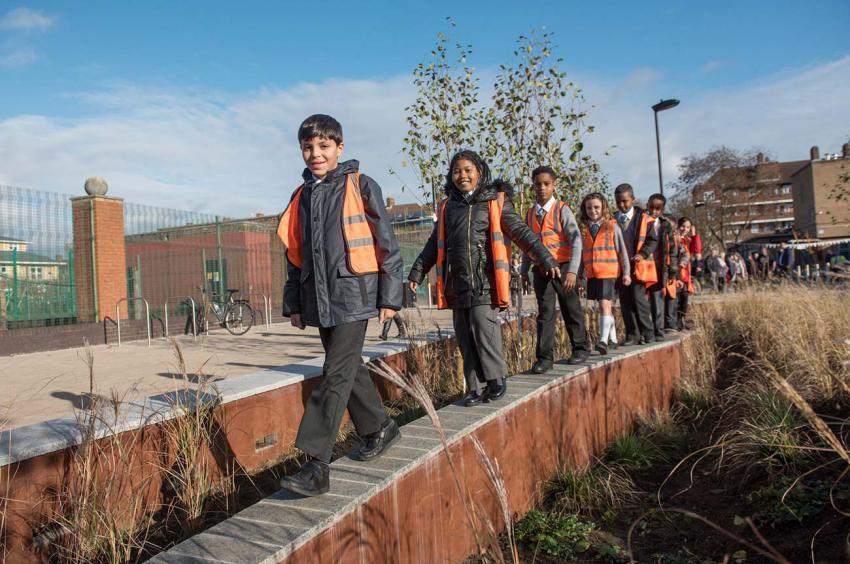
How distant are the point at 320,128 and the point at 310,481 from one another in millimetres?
1601

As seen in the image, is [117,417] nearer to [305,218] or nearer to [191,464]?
[191,464]

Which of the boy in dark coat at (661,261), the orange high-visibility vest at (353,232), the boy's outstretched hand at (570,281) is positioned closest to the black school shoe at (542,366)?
the boy's outstretched hand at (570,281)

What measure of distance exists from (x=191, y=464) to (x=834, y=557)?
273 cm

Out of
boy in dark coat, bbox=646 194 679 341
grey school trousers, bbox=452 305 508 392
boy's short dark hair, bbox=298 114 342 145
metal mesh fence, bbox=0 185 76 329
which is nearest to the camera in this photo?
boy's short dark hair, bbox=298 114 342 145

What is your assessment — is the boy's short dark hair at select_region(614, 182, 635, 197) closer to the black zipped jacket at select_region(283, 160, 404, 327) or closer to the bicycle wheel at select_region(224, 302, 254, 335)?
the black zipped jacket at select_region(283, 160, 404, 327)

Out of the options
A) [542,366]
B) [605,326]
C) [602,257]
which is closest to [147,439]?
[542,366]

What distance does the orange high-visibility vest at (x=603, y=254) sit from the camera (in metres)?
6.26

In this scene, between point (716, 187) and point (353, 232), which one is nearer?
point (353, 232)

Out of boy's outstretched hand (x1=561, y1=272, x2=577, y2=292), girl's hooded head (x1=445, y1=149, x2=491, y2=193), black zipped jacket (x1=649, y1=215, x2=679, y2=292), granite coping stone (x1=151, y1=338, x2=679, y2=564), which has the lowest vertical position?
granite coping stone (x1=151, y1=338, x2=679, y2=564)

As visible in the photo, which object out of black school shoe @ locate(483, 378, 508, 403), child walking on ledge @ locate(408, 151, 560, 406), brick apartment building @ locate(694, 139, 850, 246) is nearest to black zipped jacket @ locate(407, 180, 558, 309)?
child walking on ledge @ locate(408, 151, 560, 406)

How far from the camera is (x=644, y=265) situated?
267 inches

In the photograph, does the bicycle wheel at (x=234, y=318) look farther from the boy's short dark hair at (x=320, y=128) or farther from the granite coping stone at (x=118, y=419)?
the boy's short dark hair at (x=320, y=128)

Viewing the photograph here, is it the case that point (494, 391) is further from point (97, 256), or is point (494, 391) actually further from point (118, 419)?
point (97, 256)

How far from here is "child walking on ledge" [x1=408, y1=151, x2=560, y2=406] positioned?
404cm
